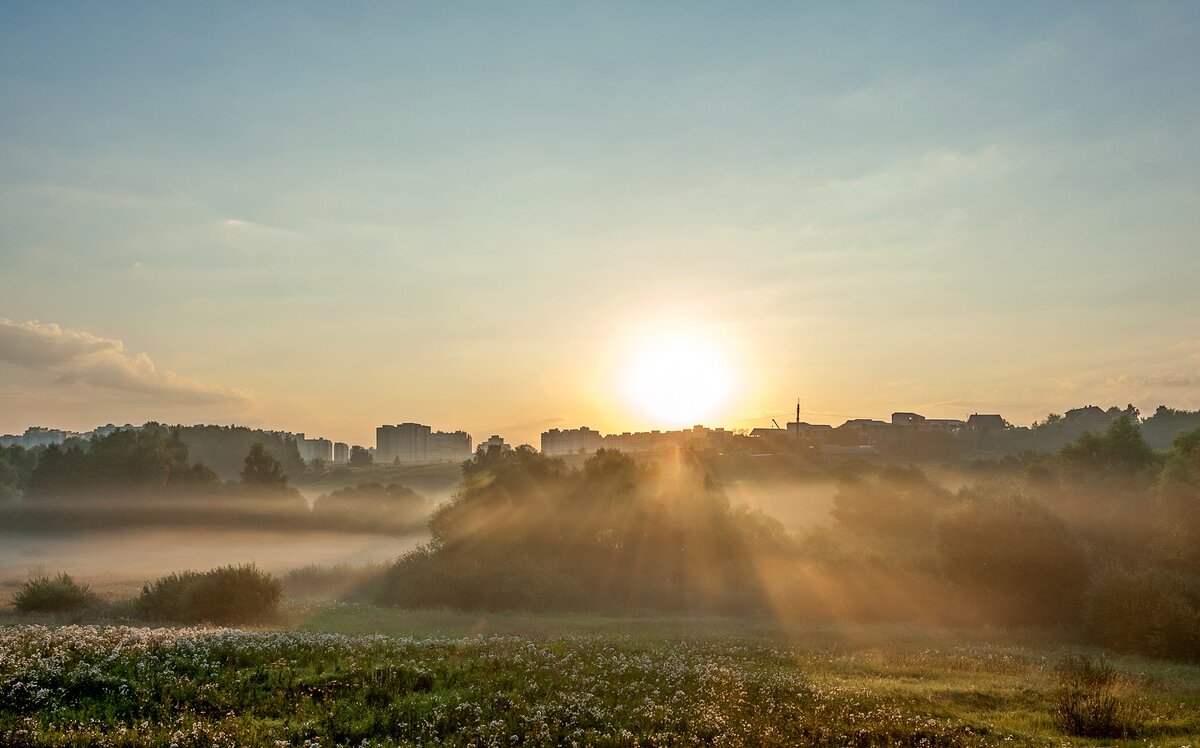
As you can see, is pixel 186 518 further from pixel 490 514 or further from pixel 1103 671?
pixel 1103 671

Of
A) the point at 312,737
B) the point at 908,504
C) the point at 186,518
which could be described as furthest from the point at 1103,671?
the point at 186,518

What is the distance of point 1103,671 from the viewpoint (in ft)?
93.4

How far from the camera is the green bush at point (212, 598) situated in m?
54.5

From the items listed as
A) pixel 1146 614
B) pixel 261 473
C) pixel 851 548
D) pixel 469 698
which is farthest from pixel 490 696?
pixel 261 473

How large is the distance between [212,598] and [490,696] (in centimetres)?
3931

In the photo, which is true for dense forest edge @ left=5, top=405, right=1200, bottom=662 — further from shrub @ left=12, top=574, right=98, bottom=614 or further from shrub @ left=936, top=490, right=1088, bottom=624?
shrub @ left=12, top=574, right=98, bottom=614

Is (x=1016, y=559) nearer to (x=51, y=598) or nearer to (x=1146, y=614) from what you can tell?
(x=1146, y=614)

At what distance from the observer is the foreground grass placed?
2000cm

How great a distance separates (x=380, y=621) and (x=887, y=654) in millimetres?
34816

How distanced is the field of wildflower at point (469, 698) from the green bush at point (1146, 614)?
20.0 metres

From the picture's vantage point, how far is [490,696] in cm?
2359

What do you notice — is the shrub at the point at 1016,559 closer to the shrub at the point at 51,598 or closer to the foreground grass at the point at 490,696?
the foreground grass at the point at 490,696

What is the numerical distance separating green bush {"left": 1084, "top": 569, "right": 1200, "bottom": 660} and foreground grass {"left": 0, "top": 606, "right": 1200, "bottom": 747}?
635 inches

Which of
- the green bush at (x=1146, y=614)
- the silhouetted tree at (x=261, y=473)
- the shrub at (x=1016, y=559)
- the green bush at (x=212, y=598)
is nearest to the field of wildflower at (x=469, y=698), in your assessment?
the green bush at (x=1146, y=614)
